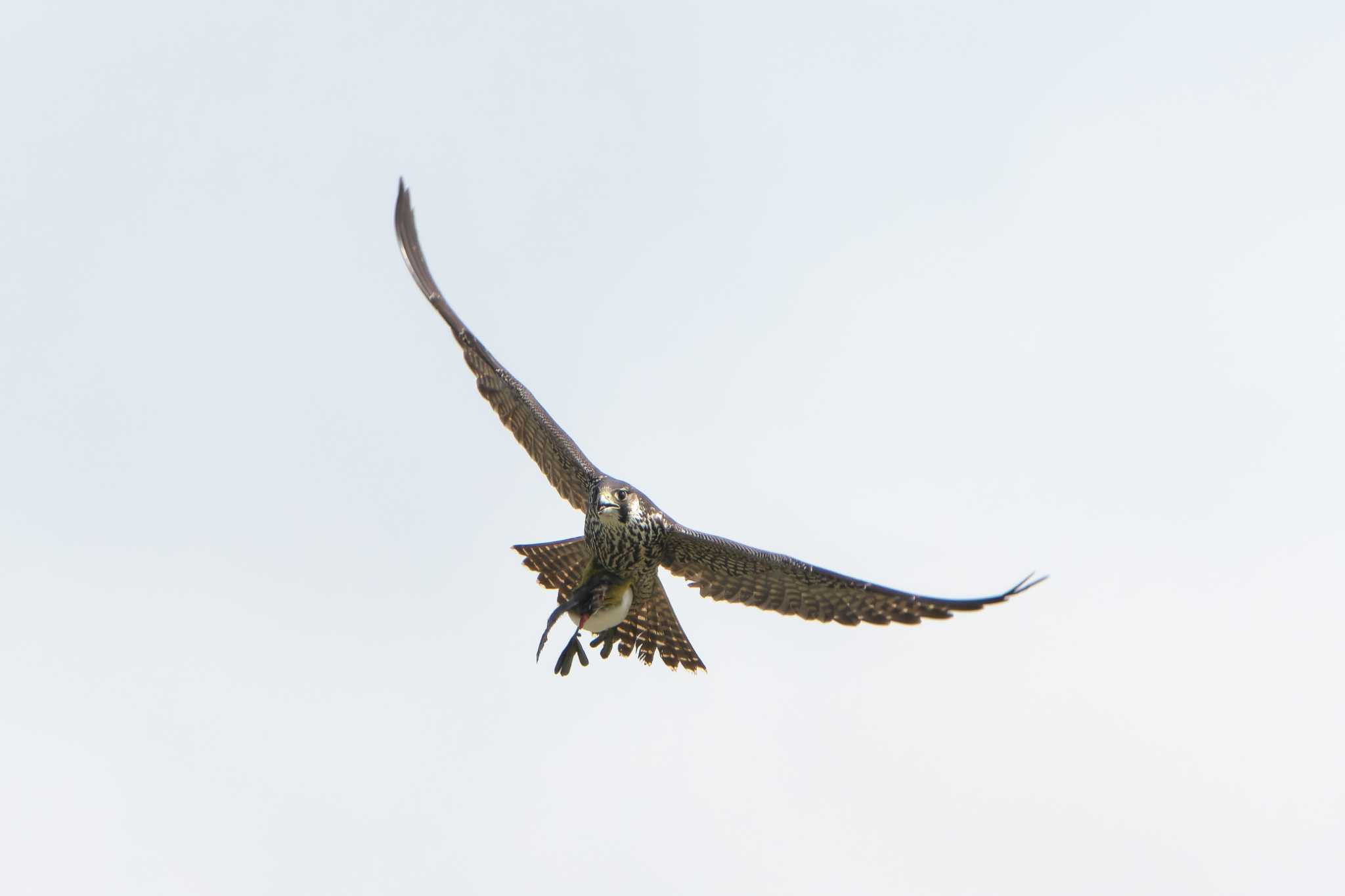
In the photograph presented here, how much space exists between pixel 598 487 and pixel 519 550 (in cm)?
149

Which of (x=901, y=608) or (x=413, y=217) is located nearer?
(x=901, y=608)

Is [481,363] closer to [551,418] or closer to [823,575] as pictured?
[551,418]

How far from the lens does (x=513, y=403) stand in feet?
57.0

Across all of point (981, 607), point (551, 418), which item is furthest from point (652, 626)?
point (981, 607)

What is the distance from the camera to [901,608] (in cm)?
1575

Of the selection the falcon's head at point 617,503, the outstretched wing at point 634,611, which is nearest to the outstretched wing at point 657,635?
the outstretched wing at point 634,611

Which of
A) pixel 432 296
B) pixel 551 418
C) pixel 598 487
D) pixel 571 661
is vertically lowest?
pixel 571 661

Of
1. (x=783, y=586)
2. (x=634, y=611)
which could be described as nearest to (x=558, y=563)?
A: (x=634, y=611)

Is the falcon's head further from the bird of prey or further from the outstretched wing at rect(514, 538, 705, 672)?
the outstretched wing at rect(514, 538, 705, 672)

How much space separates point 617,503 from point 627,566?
0.74 metres

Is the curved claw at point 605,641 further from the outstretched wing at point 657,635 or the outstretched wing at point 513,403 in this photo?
the outstretched wing at point 513,403

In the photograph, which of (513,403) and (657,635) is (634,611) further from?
(513,403)

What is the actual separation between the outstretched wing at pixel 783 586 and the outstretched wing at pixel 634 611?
52 centimetres

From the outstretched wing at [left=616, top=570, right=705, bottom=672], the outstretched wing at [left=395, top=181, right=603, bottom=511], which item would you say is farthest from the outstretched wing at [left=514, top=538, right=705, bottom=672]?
the outstretched wing at [left=395, top=181, right=603, bottom=511]
